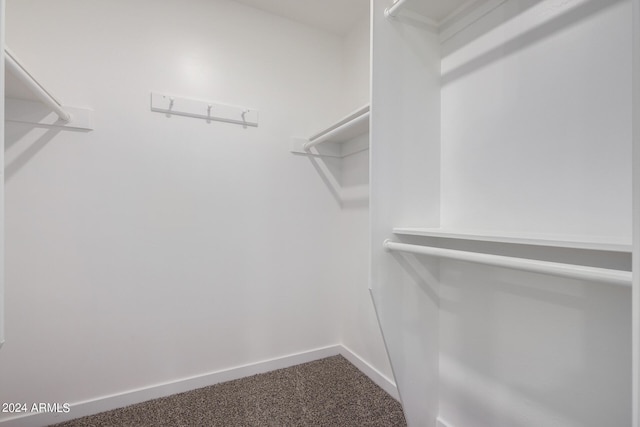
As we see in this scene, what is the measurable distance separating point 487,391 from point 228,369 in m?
1.39

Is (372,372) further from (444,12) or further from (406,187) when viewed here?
(444,12)

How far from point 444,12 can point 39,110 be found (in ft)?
6.25

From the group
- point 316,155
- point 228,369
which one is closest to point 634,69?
point 316,155

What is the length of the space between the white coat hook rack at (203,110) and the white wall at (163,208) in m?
0.05

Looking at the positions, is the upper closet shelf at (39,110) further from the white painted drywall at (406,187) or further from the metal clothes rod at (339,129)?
the white painted drywall at (406,187)

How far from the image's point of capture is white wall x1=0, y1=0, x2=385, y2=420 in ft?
4.22

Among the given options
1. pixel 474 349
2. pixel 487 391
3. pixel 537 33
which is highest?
pixel 537 33

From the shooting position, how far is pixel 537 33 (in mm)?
885

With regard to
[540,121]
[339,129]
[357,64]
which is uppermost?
[357,64]

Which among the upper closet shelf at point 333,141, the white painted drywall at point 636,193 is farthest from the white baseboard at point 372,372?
the upper closet shelf at point 333,141

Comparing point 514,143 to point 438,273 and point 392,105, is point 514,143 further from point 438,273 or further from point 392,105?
point 438,273

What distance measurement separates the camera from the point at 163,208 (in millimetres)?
1514

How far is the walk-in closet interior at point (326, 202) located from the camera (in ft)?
2.56

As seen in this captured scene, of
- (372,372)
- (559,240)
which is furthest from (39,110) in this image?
(372,372)
